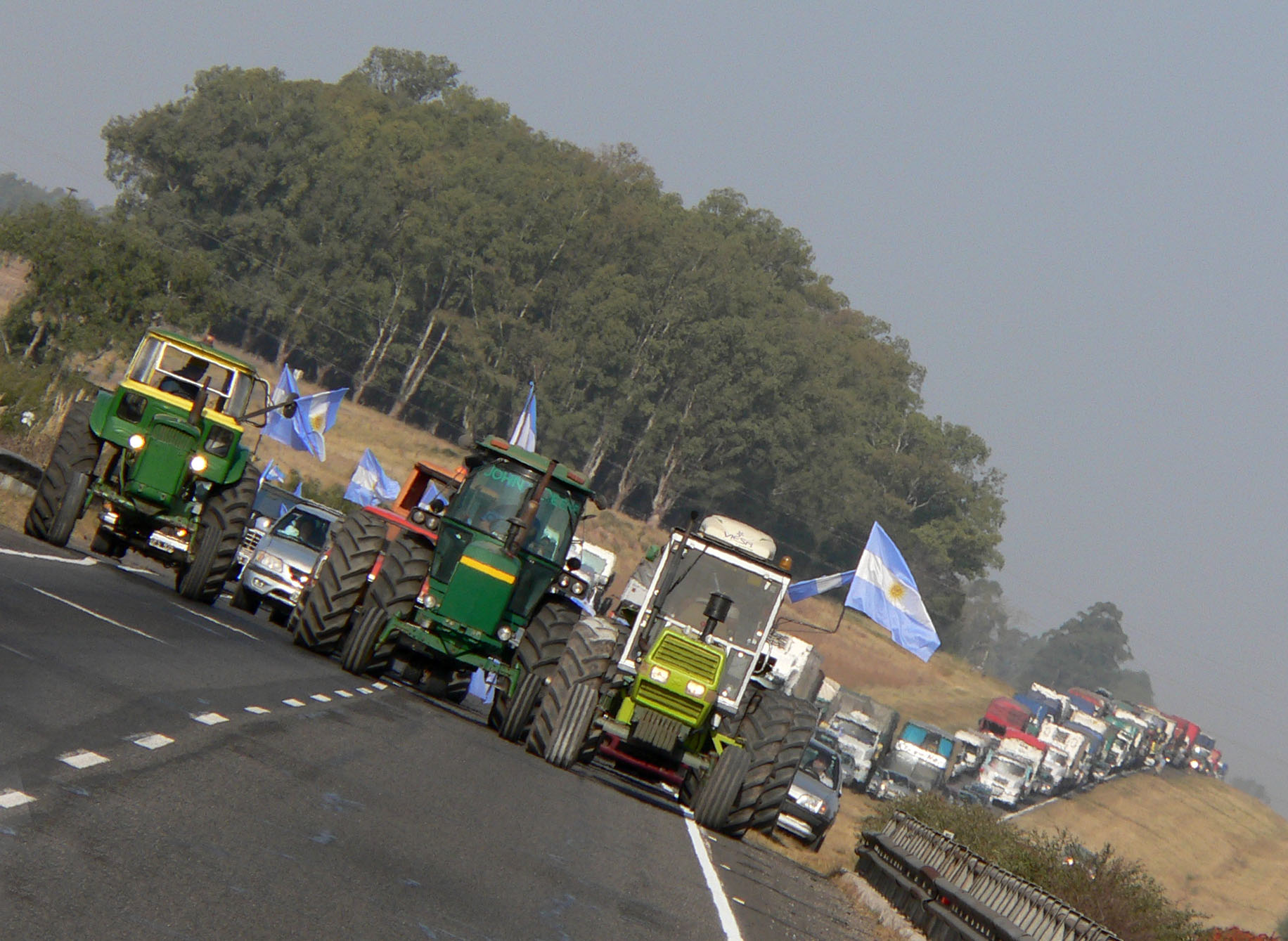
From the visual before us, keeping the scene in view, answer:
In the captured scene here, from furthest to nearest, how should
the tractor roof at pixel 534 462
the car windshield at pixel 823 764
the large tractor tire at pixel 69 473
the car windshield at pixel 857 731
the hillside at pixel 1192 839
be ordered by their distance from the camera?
the hillside at pixel 1192 839 → the car windshield at pixel 857 731 → the car windshield at pixel 823 764 → the large tractor tire at pixel 69 473 → the tractor roof at pixel 534 462

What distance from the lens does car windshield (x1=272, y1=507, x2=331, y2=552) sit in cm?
2781

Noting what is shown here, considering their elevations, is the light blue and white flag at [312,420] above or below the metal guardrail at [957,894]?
above

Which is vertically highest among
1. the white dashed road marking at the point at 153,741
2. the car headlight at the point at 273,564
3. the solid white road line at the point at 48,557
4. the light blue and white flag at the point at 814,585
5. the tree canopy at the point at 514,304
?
the tree canopy at the point at 514,304

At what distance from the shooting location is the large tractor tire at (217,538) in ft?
69.7

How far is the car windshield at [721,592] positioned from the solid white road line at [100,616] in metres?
5.85

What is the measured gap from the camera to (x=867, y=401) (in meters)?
109

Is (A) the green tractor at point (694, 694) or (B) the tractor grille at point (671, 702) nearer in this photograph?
(A) the green tractor at point (694, 694)

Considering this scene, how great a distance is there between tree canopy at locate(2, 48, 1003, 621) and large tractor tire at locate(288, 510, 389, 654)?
66442 millimetres

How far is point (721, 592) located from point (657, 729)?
1832 mm

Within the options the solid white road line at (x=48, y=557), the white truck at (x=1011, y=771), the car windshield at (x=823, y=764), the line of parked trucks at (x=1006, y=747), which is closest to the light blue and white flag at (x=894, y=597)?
the car windshield at (x=823, y=764)

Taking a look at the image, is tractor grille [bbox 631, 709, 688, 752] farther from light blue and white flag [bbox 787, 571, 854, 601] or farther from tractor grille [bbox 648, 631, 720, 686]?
light blue and white flag [bbox 787, 571, 854, 601]

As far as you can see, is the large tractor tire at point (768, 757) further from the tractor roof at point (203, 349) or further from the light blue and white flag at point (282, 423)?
the light blue and white flag at point (282, 423)

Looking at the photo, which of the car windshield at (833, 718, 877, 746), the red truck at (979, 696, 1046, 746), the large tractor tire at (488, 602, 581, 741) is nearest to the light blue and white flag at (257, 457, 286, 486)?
the car windshield at (833, 718, 877, 746)

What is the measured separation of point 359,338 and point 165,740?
274 feet
